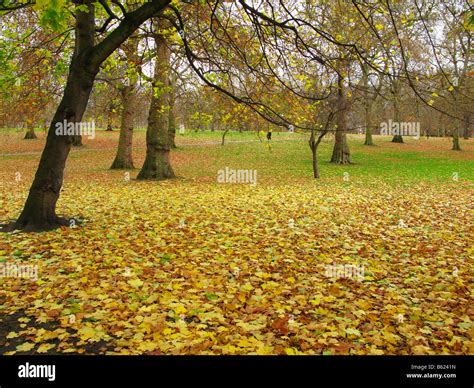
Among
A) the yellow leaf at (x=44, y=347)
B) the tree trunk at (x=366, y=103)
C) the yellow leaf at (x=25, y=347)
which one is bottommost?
the yellow leaf at (x=25, y=347)

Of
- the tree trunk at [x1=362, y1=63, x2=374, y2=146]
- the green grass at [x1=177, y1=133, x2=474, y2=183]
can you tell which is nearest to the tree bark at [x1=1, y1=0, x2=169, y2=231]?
the tree trunk at [x1=362, y1=63, x2=374, y2=146]

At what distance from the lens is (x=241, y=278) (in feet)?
20.2

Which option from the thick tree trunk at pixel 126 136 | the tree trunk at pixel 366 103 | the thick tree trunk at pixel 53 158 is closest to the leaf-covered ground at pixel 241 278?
the thick tree trunk at pixel 53 158

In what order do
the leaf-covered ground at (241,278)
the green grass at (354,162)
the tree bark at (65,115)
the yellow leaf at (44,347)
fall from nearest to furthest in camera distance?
the yellow leaf at (44,347), the leaf-covered ground at (241,278), the tree bark at (65,115), the green grass at (354,162)

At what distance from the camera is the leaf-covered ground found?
170 inches

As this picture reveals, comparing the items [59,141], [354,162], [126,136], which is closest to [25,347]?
[59,141]

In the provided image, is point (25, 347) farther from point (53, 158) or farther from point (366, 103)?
point (366, 103)

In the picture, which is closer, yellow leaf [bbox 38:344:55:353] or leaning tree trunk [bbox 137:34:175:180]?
yellow leaf [bbox 38:344:55:353]

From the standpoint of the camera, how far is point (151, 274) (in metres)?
6.25

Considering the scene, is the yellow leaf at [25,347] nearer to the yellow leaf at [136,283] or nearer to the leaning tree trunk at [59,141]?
the yellow leaf at [136,283]

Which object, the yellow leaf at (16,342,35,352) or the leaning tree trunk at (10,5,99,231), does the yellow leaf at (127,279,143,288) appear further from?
the leaning tree trunk at (10,5,99,231)

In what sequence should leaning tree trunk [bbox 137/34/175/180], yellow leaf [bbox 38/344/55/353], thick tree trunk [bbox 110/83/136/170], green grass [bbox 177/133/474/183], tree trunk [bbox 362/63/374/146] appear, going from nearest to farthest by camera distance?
yellow leaf [bbox 38/344/55/353] → tree trunk [bbox 362/63/374/146] → leaning tree trunk [bbox 137/34/175/180] → thick tree trunk [bbox 110/83/136/170] → green grass [bbox 177/133/474/183]

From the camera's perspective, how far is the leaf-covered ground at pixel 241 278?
4312 mm

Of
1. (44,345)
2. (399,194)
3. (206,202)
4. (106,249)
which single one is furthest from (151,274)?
(399,194)
